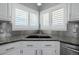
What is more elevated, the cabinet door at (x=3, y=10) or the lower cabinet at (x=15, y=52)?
the cabinet door at (x=3, y=10)

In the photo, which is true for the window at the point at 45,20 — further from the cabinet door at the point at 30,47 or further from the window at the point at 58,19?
the cabinet door at the point at 30,47

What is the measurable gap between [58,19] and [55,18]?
6 cm

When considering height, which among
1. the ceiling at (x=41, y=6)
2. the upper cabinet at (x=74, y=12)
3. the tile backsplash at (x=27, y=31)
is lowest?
the tile backsplash at (x=27, y=31)

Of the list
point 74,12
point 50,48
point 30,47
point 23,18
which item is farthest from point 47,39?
point 74,12

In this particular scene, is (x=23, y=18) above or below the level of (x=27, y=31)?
above

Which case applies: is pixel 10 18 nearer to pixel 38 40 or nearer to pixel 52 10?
pixel 38 40

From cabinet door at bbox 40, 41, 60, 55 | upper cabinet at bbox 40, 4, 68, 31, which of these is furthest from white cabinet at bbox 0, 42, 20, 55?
upper cabinet at bbox 40, 4, 68, 31

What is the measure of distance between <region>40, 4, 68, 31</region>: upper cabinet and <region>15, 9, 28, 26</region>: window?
29 centimetres

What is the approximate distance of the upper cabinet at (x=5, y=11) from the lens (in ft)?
4.57

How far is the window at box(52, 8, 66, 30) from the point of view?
1401 millimetres

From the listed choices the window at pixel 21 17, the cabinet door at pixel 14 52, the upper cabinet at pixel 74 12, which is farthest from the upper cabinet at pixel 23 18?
the upper cabinet at pixel 74 12

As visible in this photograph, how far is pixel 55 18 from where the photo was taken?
1.45 meters

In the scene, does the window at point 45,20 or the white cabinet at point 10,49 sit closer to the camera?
the white cabinet at point 10,49

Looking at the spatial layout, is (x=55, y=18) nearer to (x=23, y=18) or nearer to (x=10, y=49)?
(x=23, y=18)
